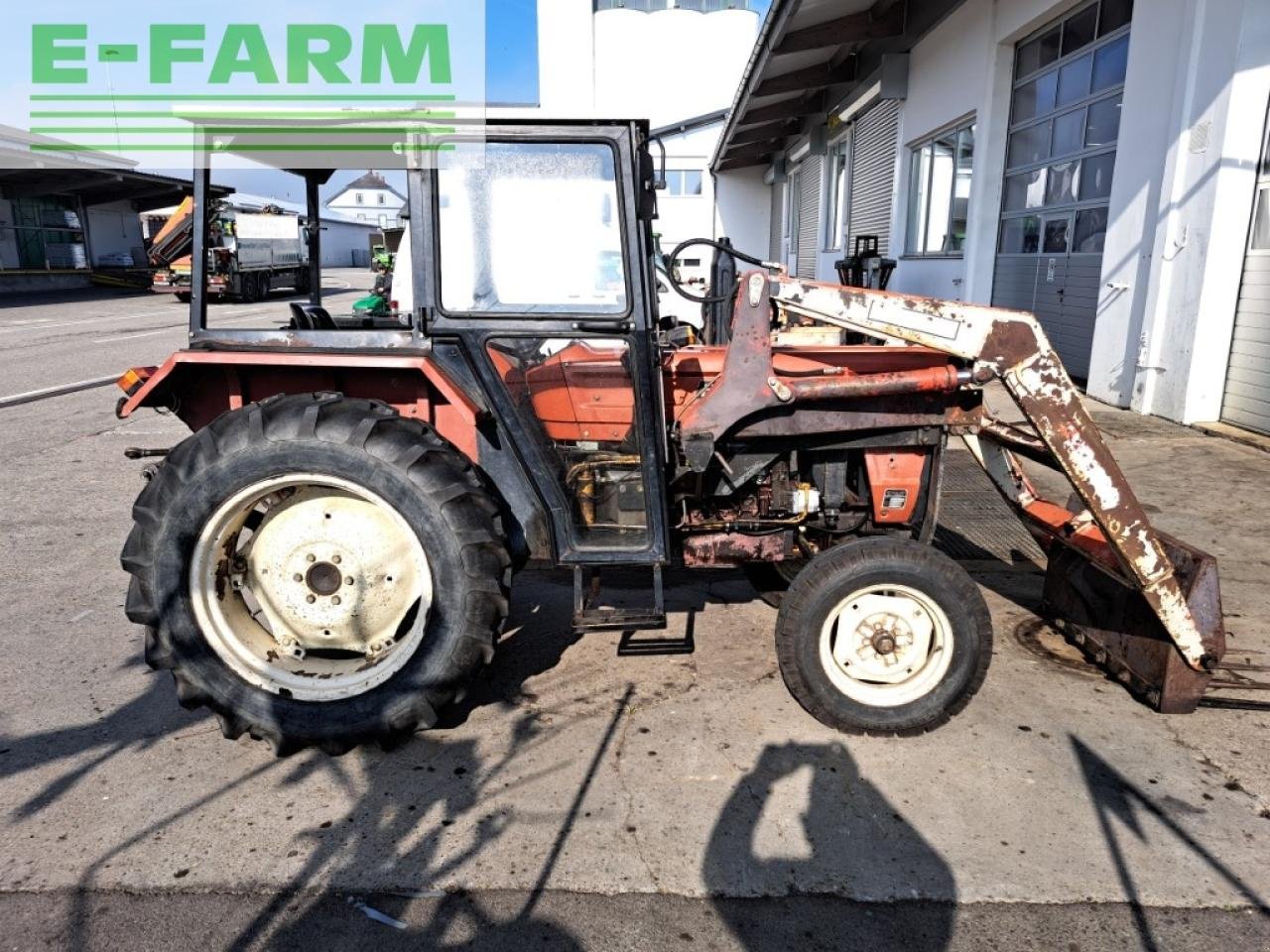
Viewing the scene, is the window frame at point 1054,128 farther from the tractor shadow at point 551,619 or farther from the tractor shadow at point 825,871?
the tractor shadow at point 825,871

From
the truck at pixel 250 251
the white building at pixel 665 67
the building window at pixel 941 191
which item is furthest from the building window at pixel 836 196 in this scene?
the truck at pixel 250 251

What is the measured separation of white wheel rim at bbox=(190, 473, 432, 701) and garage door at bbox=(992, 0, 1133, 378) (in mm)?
7893

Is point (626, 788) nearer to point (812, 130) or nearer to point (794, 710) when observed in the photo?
point (794, 710)

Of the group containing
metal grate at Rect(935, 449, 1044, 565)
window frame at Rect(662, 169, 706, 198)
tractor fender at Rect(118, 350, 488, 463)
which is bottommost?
metal grate at Rect(935, 449, 1044, 565)

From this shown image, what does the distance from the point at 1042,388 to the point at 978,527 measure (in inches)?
106

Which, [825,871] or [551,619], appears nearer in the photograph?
[825,871]

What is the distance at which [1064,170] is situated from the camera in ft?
30.1

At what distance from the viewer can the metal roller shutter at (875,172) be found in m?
14.0

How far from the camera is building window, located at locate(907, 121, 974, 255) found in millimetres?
11398

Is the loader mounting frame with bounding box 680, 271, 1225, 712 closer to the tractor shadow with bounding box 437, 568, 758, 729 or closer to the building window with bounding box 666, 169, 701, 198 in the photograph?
the tractor shadow with bounding box 437, 568, 758, 729

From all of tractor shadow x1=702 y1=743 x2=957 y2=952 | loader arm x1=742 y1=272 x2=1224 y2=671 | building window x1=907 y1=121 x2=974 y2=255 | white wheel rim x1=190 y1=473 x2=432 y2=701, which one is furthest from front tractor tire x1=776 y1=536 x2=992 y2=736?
building window x1=907 y1=121 x2=974 y2=255

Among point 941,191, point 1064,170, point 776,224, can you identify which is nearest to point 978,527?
point 1064,170

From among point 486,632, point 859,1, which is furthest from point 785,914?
point 859,1

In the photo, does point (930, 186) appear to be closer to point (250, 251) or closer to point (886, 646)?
point (250, 251)
